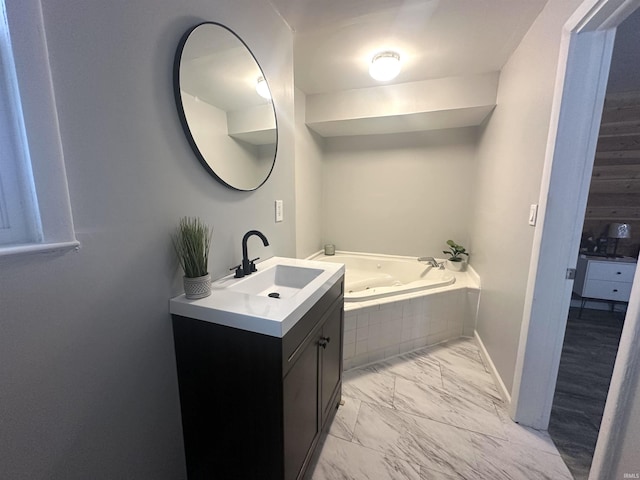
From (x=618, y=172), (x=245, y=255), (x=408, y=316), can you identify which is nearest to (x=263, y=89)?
(x=245, y=255)

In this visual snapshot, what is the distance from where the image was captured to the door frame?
1006 mm

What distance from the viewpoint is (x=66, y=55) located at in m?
0.62

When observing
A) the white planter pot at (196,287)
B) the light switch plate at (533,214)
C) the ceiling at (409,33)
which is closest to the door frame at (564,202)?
the light switch plate at (533,214)

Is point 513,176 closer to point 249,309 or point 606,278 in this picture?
point 249,309

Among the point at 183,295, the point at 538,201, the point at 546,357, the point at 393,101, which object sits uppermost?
the point at 393,101

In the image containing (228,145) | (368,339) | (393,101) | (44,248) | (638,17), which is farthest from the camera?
(393,101)

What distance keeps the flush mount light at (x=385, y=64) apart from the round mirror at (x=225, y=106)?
0.94m

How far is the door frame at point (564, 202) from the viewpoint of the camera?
101 cm

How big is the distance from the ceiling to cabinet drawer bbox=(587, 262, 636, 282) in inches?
89.2

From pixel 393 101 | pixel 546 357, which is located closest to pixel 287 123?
pixel 393 101

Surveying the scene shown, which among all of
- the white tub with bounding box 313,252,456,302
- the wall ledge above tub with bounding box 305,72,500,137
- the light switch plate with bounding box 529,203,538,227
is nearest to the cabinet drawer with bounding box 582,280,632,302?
the white tub with bounding box 313,252,456,302

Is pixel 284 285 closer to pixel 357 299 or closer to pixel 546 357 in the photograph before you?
pixel 357 299

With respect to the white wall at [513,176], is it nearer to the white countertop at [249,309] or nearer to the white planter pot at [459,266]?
the white planter pot at [459,266]

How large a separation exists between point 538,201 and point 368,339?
4.49 ft
